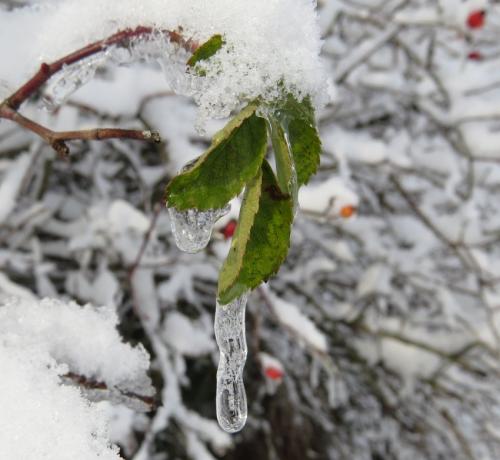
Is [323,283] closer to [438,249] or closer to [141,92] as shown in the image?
[438,249]

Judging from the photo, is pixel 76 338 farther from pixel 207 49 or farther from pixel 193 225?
pixel 207 49

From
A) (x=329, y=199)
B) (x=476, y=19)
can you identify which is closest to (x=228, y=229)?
(x=329, y=199)

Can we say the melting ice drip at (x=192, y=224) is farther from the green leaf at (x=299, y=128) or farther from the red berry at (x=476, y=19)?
the red berry at (x=476, y=19)

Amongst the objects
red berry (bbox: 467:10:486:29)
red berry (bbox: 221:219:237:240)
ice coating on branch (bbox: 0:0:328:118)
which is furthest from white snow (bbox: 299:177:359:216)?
ice coating on branch (bbox: 0:0:328:118)

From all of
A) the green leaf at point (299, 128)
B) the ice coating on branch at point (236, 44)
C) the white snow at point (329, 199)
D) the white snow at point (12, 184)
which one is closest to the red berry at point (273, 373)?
the white snow at point (329, 199)

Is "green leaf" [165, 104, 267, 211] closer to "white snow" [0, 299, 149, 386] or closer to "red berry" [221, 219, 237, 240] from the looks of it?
"white snow" [0, 299, 149, 386]

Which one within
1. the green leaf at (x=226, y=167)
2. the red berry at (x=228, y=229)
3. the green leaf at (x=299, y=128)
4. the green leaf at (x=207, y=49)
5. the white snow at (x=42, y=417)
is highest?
the red berry at (x=228, y=229)

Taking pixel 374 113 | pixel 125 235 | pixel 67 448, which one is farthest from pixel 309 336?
pixel 374 113
